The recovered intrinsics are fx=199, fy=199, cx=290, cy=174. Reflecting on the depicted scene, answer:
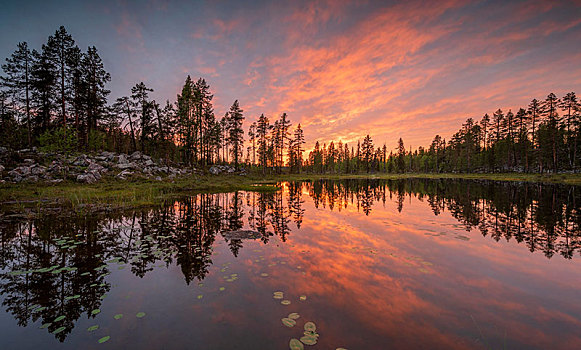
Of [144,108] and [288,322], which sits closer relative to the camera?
[288,322]

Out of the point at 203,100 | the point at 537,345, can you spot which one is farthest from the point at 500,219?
the point at 203,100

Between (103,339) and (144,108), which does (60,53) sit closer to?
(144,108)

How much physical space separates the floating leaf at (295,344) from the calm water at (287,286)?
10 centimetres

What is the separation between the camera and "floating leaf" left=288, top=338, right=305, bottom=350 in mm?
3564

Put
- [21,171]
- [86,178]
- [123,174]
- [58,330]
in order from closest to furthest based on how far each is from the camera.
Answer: [58,330] → [21,171] → [86,178] → [123,174]

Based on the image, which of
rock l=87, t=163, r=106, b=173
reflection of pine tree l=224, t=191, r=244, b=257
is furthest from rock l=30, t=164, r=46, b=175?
reflection of pine tree l=224, t=191, r=244, b=257

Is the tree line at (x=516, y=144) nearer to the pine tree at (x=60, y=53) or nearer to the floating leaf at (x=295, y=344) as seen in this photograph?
the floating leaf at (x=295, y=344)

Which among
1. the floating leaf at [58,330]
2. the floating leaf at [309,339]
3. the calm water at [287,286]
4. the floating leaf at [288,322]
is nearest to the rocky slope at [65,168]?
the calm water at [287,286]

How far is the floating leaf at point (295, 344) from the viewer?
3564 millimetres

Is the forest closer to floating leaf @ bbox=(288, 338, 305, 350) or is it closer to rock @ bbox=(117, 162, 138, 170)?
rock @ bbox=(117, 162, 138, 170)

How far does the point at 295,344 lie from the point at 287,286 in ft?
6.80

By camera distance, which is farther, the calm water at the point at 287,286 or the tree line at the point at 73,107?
the tree line at the point at 73,107

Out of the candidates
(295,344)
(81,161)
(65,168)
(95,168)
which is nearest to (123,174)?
(95,168)

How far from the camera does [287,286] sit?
5.72 meters
